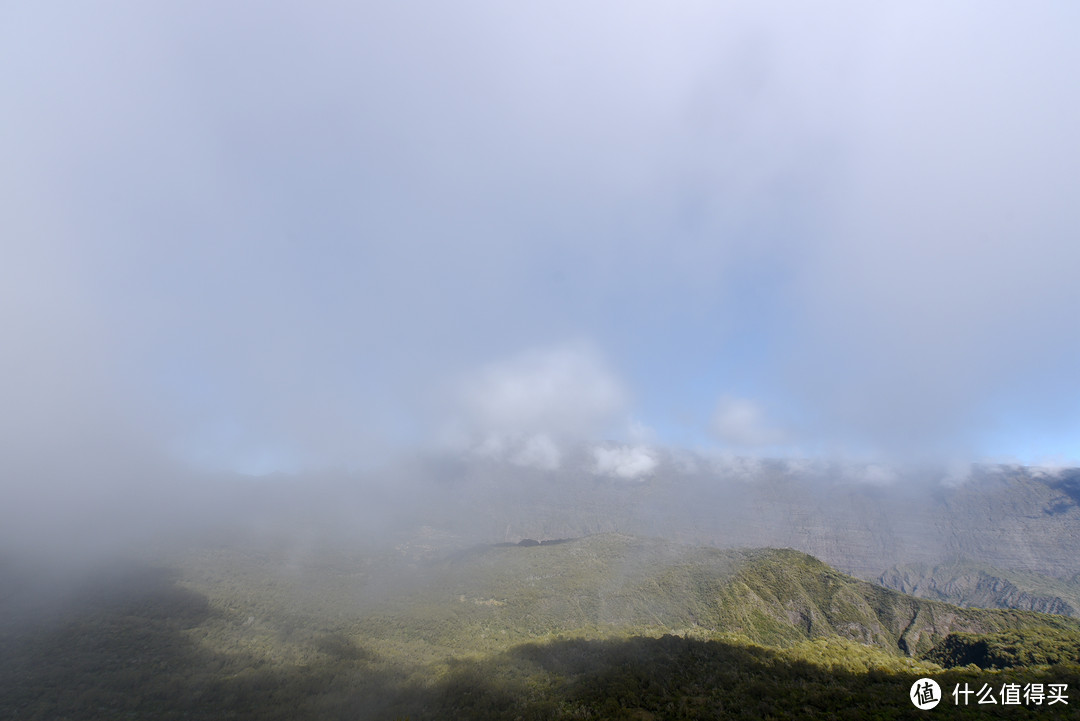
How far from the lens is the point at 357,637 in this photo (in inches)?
3295

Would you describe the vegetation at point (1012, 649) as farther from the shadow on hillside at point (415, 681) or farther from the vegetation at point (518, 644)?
the shadow on hillside at point (415, 681)

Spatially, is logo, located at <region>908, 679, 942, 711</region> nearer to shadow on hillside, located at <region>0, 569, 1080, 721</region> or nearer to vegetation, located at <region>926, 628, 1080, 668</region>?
shadow on hillside, located at <region>0, 569, 1080, 721</region>

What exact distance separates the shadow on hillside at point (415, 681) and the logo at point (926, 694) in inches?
44.3

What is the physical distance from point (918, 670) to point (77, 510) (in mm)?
268594

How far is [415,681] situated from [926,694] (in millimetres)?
59084

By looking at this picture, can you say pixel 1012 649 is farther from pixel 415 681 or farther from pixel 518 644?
pixel 415 681

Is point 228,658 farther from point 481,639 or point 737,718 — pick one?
point 737,718

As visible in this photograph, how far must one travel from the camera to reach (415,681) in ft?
195

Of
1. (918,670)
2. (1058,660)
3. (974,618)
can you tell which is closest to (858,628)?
(974,618)

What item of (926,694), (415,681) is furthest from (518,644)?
(926,694)

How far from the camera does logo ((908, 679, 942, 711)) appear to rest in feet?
107

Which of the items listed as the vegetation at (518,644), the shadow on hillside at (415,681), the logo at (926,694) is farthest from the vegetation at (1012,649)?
the logo at (926,694)

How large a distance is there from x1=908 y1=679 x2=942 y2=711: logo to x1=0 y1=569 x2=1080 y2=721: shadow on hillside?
3.69 feet

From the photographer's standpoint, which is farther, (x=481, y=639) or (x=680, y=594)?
(x=680, y=594)
